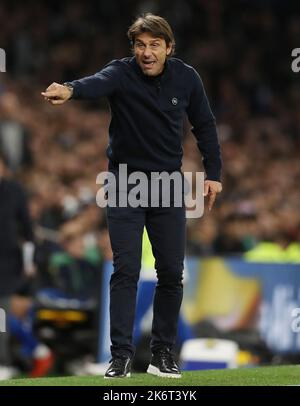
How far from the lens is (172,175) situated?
23.3 ft

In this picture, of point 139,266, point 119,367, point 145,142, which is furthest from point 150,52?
point 119,367

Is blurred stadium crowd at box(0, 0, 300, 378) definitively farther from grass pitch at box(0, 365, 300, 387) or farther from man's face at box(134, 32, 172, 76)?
man's face at box(134, 32, 172, 76)

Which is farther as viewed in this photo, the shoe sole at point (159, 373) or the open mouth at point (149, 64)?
the shoe sole at point (159, 373)

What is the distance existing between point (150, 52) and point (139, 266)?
1.15 metres

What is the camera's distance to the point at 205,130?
730cm

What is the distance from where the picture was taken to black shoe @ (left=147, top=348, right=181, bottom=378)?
23.8 feet

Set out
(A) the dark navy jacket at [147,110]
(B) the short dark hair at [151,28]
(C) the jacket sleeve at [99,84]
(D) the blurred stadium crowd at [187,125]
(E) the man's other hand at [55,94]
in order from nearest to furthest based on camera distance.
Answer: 1. (E) the man's other hand at [55,94]
2. (C) the jacket sleeve at [99,84]
3. (B) the short dark hair at [151,28]
4. (A) the dark navy jacket at [147,110]
5. (D) the blurred stadium crowd at [187,125]

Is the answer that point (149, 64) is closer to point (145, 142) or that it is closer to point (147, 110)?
point (147, 110)

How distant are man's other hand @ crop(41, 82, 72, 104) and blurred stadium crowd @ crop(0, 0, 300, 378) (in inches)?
241

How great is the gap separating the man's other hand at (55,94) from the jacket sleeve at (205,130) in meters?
0.97

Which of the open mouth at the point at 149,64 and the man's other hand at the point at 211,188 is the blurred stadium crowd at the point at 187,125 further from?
the open mouth at the point at 149,64

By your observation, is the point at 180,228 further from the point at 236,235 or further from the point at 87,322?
the point at 236,235

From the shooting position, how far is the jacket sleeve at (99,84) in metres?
6.68

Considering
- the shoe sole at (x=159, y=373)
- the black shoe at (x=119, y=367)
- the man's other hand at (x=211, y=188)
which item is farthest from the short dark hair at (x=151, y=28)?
the shoe sole at (x=159, y=373)
